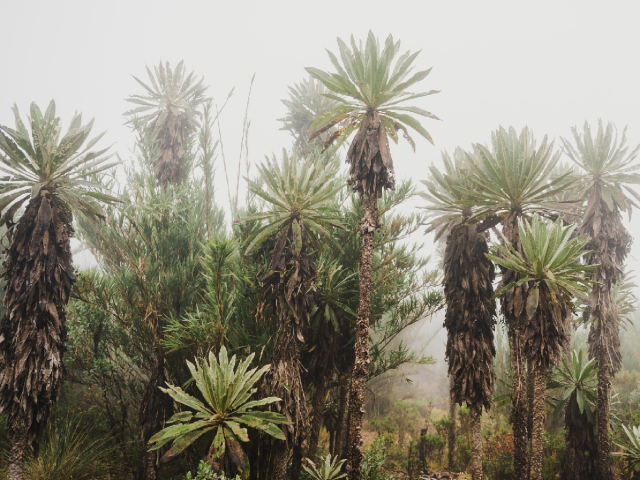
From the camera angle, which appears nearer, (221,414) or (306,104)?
(221,414)

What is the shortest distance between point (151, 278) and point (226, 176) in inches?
116

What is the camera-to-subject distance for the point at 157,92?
10812mm

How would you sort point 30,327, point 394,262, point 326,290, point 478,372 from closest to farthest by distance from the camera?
point 30,327 → point 478,372 → point 326,290 → point 394,262

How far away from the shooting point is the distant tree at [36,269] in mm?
4953

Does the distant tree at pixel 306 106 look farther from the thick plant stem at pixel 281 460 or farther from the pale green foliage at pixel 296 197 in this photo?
the thick plant stem at pixel 281 460

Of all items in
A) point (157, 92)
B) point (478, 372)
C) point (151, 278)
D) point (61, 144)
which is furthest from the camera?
point (157, 92)

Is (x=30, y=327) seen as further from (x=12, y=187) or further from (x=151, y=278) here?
(x=151, y=278)

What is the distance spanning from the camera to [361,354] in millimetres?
5242

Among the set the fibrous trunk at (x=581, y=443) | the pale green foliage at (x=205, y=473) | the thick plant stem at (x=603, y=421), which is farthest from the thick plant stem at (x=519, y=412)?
the pale green foliage at (x=205, y=473)

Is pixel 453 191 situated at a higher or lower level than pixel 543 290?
higher

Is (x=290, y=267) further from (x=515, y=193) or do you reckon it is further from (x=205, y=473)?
(x=515, y=193)

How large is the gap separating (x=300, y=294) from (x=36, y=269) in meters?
3.72

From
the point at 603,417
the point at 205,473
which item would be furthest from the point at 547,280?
the point at 205,473

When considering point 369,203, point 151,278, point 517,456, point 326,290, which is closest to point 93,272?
point 151,278
